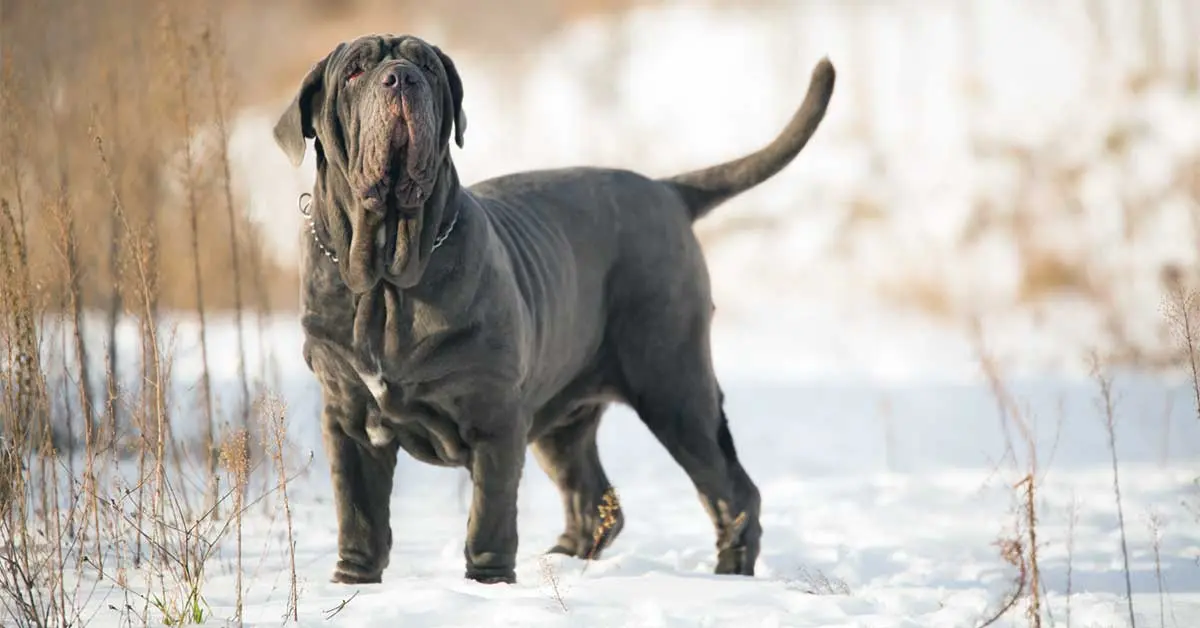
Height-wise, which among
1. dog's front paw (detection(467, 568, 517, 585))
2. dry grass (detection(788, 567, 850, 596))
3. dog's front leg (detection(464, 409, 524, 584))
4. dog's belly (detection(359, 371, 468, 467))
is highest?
dog's belly (detection(359, 371, 468, 467))

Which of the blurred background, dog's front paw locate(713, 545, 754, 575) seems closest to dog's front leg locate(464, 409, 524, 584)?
dog's front paw locate(713, 545, 754, 575)

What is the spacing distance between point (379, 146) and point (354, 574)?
1.38 metres

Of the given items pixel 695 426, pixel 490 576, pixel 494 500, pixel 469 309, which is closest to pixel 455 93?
pixel 469 309

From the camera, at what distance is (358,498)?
397cm

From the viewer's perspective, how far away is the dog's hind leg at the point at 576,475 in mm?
5031

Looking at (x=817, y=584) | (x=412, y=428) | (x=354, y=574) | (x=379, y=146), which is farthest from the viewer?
(x=817, y=584)

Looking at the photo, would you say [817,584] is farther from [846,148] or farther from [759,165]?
[846,148]

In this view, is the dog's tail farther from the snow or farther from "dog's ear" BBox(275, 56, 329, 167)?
"dog's ear" BBox(275, 56, 329, 167)

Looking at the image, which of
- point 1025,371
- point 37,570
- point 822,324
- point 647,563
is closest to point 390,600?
point 37,570

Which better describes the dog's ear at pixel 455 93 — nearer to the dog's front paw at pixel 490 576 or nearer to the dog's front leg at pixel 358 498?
the dog's front leg at pixel 358 498

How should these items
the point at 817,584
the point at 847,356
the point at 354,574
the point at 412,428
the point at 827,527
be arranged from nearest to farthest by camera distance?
the point at 412,428
the point at 354,574
the point at 817,584
the point at 827,527
the point at 847,356

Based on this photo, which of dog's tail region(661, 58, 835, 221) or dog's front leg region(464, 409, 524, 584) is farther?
dog's tail region(661, 58, 835, 221)

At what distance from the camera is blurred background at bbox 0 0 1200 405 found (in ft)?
39.8

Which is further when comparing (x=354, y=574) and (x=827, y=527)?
(x=827, y=527)
